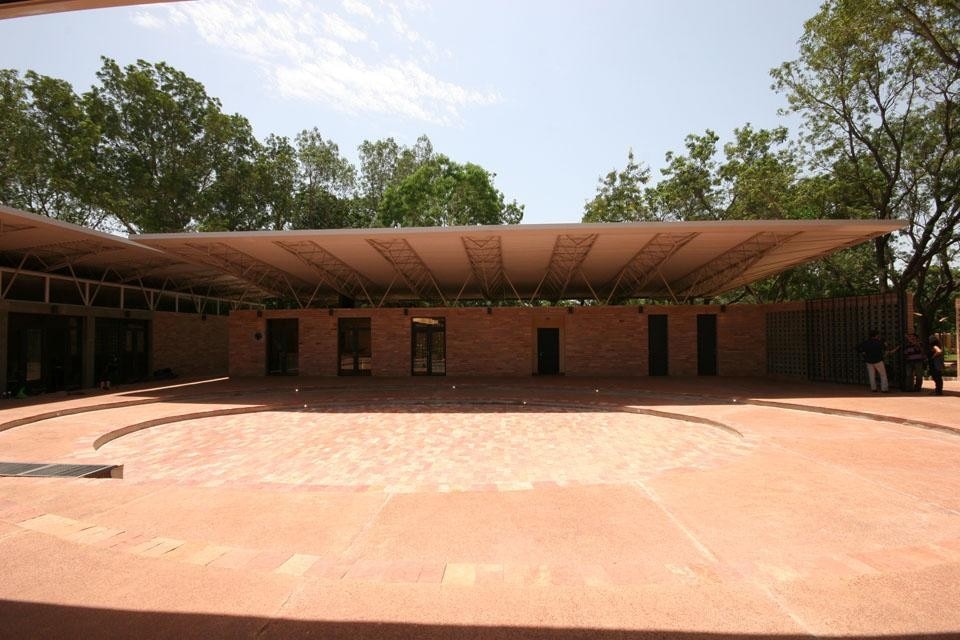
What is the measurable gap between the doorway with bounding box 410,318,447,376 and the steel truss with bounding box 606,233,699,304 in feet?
26.0

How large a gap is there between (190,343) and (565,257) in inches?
719

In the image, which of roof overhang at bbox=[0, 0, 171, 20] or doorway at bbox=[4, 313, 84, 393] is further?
doorway at bbox=[4, 313, 84, 393]

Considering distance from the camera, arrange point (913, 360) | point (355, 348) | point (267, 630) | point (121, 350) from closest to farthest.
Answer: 1. point (267, 630)
2. point (913, 360)
3. point (121, 350)
4. point (355, 348)

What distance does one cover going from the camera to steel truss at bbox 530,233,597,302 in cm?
1461

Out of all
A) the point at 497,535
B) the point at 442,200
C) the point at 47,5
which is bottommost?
the point at 497,535

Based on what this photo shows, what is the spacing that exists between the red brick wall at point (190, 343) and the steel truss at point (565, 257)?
16283 millimetres

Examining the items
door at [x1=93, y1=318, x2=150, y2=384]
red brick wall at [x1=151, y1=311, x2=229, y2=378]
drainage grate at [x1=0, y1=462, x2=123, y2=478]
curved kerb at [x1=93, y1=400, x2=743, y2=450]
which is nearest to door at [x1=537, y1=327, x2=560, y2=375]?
curved kerb at [x1=93, y1=400, x2=743, y2=450]

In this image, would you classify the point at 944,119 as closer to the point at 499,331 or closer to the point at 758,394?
the point at 758,394

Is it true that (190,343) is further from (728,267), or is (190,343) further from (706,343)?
(728,267)

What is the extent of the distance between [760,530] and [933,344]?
1543 centimetres

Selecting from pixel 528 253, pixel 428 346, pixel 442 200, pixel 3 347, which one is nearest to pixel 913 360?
pixel 528 253

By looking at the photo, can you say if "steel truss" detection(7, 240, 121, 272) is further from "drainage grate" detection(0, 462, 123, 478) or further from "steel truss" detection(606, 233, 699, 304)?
"steel truss" detection(606, 233, 699, 304)

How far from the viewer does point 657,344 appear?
65.1ft

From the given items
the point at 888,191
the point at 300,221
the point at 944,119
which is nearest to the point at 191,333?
the point at 300,221
